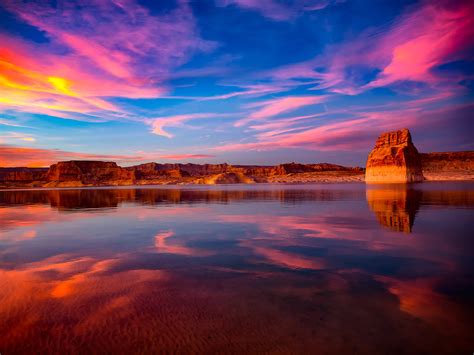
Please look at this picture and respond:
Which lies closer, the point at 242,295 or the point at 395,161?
the point at 242,295

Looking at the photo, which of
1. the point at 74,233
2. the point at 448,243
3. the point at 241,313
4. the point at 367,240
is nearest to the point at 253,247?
the point at 367,240

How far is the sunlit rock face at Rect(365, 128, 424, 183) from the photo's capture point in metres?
113

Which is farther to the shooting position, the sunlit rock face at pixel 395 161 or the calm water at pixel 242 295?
the sunlit rock face at pixel 395 161

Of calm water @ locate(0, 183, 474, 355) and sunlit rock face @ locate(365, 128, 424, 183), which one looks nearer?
calm water @ locate(0, 183, 474, 355)

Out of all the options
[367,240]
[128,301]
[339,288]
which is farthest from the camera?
[367,240]

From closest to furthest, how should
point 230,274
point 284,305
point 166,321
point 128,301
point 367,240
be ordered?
point 166,321
point 284,305
point 128,301
point 230,274
point 367,240

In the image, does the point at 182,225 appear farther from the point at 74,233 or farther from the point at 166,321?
the point at 166,321

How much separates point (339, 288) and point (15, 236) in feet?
46.6

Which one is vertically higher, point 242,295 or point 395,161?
point 395,161

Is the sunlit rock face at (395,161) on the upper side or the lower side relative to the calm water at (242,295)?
upper

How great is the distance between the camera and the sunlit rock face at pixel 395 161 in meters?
113

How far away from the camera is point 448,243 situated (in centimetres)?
1002

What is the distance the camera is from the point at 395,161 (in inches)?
4547

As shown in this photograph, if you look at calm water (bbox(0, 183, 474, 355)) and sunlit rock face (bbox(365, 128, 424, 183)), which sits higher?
sunlit rock face (bbox(365, 128, 424, 183))
